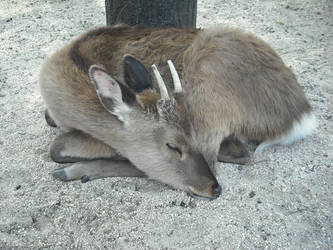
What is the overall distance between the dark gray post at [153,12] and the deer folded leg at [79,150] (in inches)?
60.8

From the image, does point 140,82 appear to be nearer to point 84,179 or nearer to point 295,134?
point 84,179

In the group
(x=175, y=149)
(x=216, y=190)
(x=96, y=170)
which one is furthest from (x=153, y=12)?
(x=216, y=190)

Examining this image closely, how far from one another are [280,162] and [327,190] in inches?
20.7

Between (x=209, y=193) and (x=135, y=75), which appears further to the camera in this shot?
(x=135, y=75)

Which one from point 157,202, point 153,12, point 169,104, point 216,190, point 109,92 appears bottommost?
point 157,202

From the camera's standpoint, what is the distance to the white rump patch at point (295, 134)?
13.1ft

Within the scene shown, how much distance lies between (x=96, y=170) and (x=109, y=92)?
2.70ft

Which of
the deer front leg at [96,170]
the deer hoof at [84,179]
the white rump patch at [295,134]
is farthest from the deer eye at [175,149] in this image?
the white rump patch at [295,134]

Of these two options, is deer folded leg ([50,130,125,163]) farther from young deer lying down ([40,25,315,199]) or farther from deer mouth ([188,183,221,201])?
deer mouth ([188,183,221,201])

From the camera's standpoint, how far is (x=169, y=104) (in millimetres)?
3377

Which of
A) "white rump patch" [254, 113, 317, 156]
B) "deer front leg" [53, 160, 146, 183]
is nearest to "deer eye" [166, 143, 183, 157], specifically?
"deer front leg" [53, 160, 146, 183]

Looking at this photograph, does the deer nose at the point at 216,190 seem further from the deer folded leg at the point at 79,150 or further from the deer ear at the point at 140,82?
the deer folded leg at the point at 79,150

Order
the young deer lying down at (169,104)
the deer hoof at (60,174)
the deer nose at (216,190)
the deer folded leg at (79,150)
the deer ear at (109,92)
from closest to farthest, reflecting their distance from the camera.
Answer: the deer ear at (109,92)
the deer nose at (216,190)
the young deer lying down at (169,104)
the deer hoof at (60,174)
the deer folded leg at (79,150)

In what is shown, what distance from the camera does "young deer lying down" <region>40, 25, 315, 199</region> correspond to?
342 centimetres
